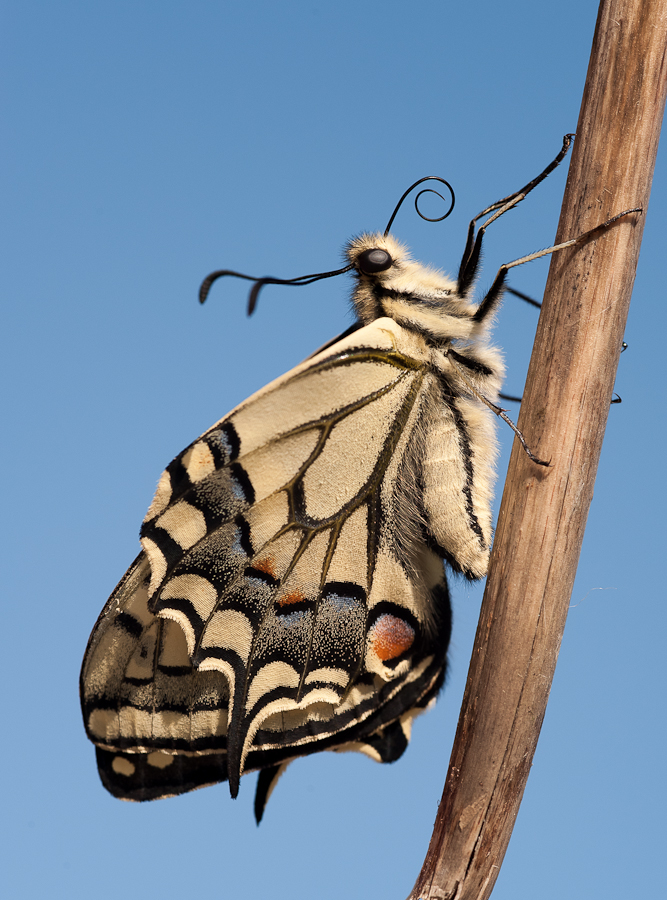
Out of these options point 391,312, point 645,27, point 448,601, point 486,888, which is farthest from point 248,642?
point 645,27

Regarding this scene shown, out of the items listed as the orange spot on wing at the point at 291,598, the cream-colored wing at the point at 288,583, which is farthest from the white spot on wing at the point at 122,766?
the orange spot on wing at the point at 291,598

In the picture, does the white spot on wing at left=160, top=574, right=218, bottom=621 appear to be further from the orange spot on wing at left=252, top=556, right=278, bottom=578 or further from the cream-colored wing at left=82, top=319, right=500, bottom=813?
the orange spot on wing at left=252, top=556, right=278, bottom=578

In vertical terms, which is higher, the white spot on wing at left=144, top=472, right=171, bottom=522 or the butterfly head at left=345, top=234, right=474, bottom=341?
the butterfly head at left=345, top=234, right=474, bottom=341

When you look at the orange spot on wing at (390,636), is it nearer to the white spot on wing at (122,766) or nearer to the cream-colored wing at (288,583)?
the cream-colored wing at (288,583)

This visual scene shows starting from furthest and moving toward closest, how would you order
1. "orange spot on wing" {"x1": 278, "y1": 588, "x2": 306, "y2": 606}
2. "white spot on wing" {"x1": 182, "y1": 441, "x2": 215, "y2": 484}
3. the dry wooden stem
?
"orange spot on wing" {"x1": 278, "y1": 588, "x2": 306, "y2": 606} → "white spot on wing" {"x1": 182, "y1": 441, "x2": 215, "y2": 484} → the dry wooden stem

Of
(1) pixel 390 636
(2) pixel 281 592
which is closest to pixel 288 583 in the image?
(2) pixel 281 592

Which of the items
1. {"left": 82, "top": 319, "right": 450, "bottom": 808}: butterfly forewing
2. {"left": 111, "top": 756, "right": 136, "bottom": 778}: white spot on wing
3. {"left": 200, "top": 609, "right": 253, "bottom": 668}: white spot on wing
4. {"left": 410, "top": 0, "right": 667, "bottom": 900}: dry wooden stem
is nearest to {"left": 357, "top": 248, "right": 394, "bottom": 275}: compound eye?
{"left": 82, "top": 319, "right": 450, "bottom": 808}: butterfly forewing

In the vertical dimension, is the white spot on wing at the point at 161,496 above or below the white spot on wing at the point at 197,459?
below
